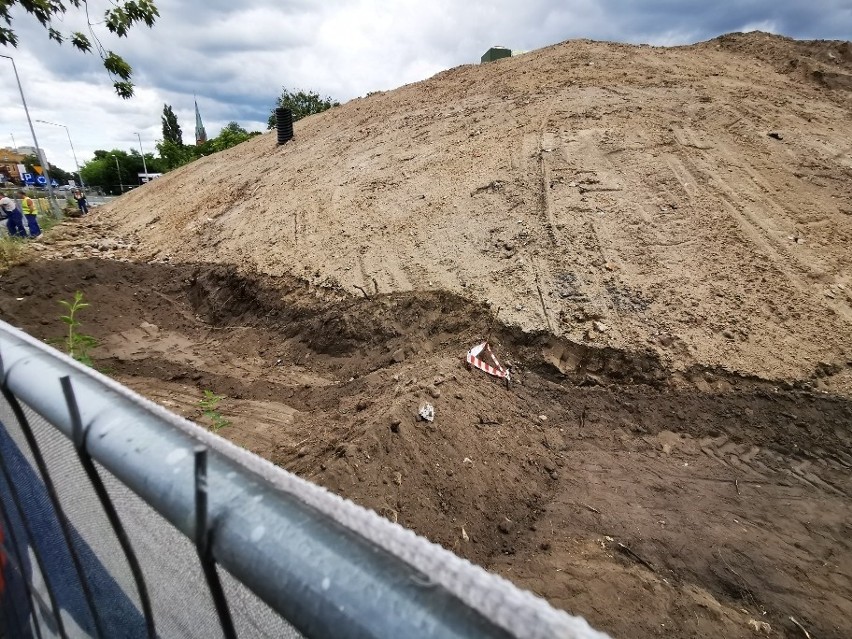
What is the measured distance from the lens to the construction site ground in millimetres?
3852

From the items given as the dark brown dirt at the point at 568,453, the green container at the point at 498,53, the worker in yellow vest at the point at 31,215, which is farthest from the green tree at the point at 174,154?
the dark brown dirt at the point at 568,453

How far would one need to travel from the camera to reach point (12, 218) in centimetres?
1427

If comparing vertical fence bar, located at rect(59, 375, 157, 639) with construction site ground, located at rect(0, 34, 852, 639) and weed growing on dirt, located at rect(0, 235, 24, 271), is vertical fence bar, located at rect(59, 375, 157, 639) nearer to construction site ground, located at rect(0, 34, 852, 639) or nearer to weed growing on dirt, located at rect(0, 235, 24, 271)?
construction site ground, located at rect(0, 34, 852, 639)

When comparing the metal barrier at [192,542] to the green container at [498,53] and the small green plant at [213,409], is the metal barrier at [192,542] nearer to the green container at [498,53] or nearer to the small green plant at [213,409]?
the small green plant at [213,409]

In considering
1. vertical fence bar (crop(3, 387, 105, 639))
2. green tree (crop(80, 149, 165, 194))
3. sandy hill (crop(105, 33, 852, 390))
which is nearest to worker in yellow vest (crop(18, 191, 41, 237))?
sandy hill (crop(105, 33, 852, 390))

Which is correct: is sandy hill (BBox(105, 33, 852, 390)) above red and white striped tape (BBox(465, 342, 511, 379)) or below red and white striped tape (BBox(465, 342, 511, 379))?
above

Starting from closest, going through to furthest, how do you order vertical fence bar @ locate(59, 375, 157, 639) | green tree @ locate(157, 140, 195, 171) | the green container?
1. vertical fence bar @ locate(59, 375, 157, 639)
2. the green container
3. green tree @ locate(157, 140, 195, 171)

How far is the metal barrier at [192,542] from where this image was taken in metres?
0.48

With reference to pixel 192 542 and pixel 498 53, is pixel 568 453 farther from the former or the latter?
pixel 498 53

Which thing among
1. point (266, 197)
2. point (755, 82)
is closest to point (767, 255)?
point (755, 82)

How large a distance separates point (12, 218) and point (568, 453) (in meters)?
17.9

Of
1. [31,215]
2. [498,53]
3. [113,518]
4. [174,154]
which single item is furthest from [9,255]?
[174,154]

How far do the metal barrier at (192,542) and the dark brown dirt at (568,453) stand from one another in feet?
9.78

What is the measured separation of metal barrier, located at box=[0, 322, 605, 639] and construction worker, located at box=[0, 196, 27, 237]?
56.0 feet
